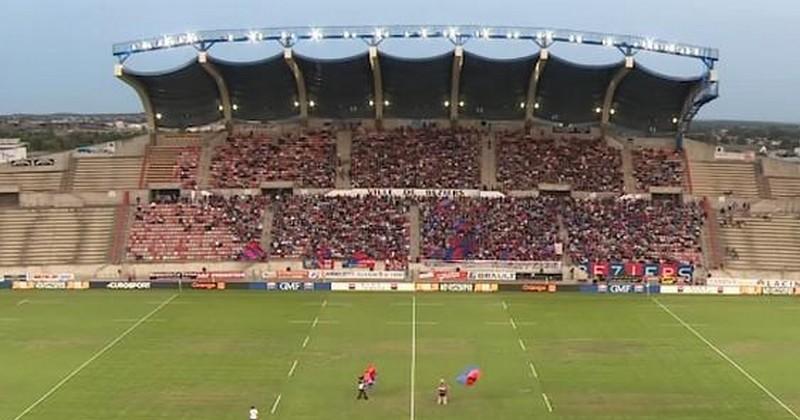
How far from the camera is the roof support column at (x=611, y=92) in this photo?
227 feet

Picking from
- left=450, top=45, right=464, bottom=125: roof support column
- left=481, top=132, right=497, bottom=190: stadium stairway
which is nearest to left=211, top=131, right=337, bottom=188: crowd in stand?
left=450, top=45, right=464, bottom=125: roof support column

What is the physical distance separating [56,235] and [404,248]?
26.7 m

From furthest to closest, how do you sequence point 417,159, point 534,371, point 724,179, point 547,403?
point 417,159
point 724,179
point 534,371
point 547,403

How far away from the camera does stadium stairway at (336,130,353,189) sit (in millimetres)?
73688

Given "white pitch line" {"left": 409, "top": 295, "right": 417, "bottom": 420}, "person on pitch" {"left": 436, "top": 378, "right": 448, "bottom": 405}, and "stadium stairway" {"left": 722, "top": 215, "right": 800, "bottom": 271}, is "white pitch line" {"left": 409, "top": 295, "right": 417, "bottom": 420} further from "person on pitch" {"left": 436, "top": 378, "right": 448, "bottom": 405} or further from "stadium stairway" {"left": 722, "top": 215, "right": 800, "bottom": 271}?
"stadium stairway" {"left": 722, "top": 215, "right": 800, "bottom": 271}

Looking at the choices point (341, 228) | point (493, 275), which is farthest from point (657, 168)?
point (341, 228)

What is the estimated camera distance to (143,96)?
76188 mm

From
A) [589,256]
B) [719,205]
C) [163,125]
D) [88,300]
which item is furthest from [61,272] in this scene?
[719,205]

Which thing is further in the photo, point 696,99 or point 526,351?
point 696,99

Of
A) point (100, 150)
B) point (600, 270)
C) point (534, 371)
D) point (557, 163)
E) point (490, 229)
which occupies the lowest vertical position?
point (534, 371)

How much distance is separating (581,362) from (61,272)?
39904 millimetres

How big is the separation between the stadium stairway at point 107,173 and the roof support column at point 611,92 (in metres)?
40.9

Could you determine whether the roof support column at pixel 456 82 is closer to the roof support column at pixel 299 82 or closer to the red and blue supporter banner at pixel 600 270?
the roof support column at pixel 299 82

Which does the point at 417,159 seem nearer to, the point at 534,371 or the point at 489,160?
the point at 489,160
